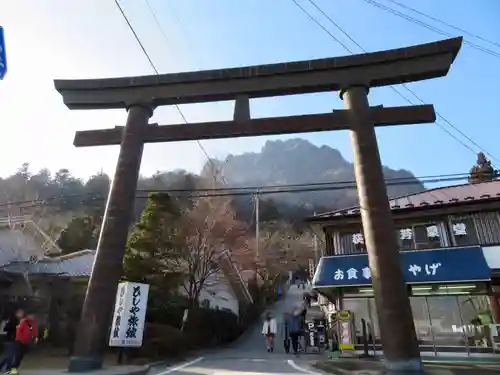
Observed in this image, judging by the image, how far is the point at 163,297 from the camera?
1792 centimetres

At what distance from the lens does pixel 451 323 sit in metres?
15.3

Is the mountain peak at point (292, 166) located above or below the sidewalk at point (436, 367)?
above

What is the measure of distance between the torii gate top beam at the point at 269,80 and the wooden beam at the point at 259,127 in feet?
3.39

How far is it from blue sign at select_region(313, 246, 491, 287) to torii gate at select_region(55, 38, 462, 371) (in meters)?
6.83

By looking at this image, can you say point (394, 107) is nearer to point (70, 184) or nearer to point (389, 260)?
point (389, 260)

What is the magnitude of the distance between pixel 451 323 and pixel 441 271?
2.49 metres

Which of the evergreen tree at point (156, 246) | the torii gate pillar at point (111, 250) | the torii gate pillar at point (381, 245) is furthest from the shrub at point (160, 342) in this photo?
the torii gate pillar at point (381, 245)

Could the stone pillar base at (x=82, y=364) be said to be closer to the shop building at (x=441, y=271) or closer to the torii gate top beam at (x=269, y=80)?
the torii gate top beam at (x=269, y=80)

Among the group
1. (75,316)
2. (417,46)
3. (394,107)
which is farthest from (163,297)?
(417,46)

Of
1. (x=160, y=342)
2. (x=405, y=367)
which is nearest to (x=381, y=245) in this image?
(x=405, y=367)

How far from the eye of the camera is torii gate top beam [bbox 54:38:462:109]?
1085 centimetres

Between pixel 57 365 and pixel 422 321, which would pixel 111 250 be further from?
pixel 422 321

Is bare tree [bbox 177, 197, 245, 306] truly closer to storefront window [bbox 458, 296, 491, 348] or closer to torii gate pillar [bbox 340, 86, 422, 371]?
storefront window [bbox 458, 296, 491, 348]

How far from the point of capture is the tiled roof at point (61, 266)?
2059 cm
